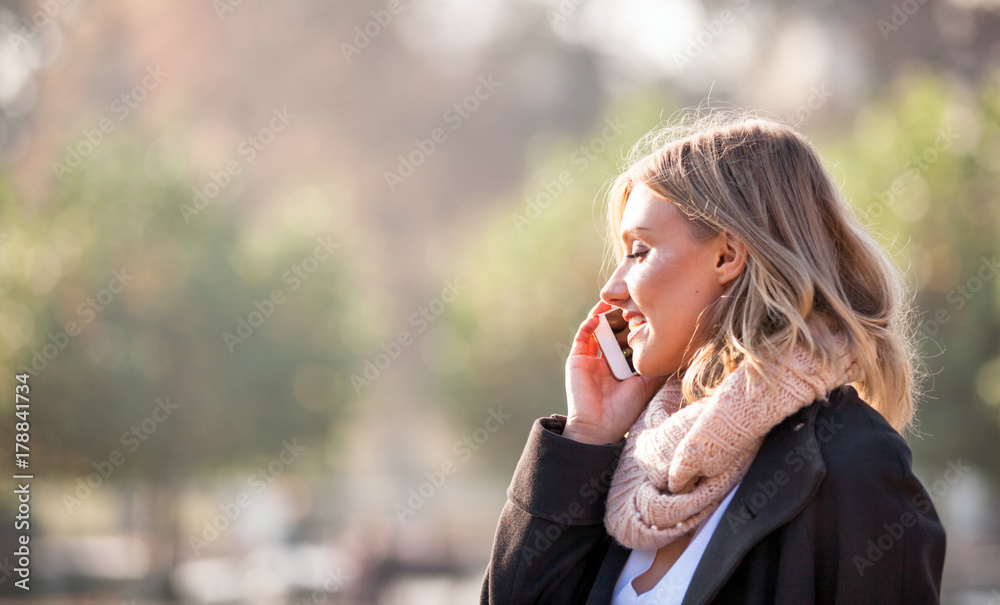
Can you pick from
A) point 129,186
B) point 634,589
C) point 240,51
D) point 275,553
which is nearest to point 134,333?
point 129,186

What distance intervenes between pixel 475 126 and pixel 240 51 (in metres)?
12.4

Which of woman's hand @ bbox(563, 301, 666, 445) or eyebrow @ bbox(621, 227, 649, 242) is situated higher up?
eyebrow @ bbox(621, 227, 649, 242)

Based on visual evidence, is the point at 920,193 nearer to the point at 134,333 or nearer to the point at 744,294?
the point at 744,294

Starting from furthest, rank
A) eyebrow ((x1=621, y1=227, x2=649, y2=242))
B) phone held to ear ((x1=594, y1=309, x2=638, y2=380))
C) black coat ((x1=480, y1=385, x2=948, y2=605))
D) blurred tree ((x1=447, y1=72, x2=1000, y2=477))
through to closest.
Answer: blurred tree ((x1=447, y1=72, x2=1000, y2=477))
phone held to ear ((x1=594, y1=309, x2=638, y2=380))
eyebrow ((x1=621, y1=227, x2=649, y2=242))
black coat ((x1=480, y1=385, x2=948, y2=605))

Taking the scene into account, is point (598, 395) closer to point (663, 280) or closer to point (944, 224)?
point (663, 280)

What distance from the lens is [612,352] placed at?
2.48 m

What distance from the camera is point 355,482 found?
4072 centimetres

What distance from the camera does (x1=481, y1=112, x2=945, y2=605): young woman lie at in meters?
1.86

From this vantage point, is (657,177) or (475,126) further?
A: (475,126)

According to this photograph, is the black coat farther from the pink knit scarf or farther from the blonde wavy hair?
the blonde wavy hair

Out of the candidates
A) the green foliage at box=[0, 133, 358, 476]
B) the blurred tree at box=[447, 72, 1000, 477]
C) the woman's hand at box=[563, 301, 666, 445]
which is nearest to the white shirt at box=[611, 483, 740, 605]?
the woman's hand at box=[563, 301, 666, 445]

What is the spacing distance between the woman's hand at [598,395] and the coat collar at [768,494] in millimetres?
456

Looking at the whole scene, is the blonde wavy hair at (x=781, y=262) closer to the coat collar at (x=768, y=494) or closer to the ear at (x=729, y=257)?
the ear at (x=729, y=257)

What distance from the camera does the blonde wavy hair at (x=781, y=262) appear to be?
1987 mm
